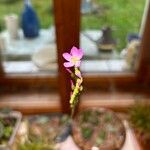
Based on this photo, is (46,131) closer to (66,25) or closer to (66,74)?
(66,74)

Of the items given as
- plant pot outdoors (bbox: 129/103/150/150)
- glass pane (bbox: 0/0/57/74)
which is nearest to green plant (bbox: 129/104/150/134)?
plant pot outdoors (bbox: 129/103/150/150)

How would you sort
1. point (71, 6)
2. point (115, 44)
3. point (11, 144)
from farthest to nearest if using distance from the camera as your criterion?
point (115, 44) < point (11, 144) < point (71, 6)

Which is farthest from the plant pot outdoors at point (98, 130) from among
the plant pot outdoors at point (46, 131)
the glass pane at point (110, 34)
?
the glass pane at point (110, 34)

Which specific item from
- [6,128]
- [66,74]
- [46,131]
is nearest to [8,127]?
[6,128]

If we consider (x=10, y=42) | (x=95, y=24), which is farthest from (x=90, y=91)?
(x=10, y=42)

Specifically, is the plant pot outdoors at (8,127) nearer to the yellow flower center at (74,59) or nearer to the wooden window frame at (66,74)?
the wooden window frame at (66,74)

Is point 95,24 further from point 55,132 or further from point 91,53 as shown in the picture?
point 55,132
